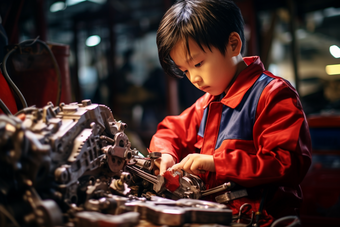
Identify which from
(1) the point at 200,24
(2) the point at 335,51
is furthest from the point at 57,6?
(1) the point at 200,24

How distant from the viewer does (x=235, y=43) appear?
882 millimetres

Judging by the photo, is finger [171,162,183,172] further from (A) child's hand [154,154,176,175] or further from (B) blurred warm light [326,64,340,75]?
(B) blurred warm light [326,64,340,75]

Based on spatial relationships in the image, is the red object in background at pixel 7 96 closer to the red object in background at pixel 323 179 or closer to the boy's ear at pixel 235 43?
the boy's ear at pixel 235 43

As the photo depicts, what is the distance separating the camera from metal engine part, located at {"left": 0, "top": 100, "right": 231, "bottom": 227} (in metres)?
0.53

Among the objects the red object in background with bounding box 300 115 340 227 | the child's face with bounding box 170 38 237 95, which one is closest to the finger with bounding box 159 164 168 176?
the child's face with bounding box 170 38 237 95

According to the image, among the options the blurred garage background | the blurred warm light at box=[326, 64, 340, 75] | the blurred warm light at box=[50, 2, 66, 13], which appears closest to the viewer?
the blurred garage background

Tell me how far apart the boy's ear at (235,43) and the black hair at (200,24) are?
1cm

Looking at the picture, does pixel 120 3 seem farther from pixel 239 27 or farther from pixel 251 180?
pixel 251 180

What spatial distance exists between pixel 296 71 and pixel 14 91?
210 cm

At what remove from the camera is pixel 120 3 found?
3.85 metres

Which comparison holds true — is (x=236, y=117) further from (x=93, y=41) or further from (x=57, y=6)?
(x=57, y=6)

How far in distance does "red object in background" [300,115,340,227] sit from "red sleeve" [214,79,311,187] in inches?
33.4

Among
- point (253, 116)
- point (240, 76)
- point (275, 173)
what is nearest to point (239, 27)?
point (240, 76)

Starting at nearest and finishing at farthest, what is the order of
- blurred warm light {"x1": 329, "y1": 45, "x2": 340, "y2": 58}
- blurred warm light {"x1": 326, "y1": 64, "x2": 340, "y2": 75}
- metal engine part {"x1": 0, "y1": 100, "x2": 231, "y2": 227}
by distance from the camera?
metal engine part {"x1": 0, "y1": 100, "x2": 231, "y2": 227} < blurred warm light {"x1": 329, "y1": 45, "x2": 340, "y2": 58} < blurred warm light {"x1": 326, "y1": 64, "x2": 340, "y2": 75}
